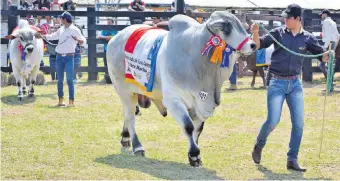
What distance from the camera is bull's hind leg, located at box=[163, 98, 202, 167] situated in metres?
7.26

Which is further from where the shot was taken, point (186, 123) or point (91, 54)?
point (91, 54)

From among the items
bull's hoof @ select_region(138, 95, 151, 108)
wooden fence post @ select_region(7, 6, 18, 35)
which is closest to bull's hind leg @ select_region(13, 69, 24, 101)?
wooden fence post @ select_region(7, 6, 18, 35)

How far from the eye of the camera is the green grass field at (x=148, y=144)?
7.25 metres

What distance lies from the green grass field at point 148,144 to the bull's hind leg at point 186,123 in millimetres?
Answer: 135

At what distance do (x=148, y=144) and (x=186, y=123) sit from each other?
75.4 inches

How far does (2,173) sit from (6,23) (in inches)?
465

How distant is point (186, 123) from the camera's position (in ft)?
23.8

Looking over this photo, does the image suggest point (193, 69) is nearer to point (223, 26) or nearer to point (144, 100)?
point (223, 26)

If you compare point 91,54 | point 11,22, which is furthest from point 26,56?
point 91,54

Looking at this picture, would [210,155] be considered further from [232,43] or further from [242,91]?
[242,91]

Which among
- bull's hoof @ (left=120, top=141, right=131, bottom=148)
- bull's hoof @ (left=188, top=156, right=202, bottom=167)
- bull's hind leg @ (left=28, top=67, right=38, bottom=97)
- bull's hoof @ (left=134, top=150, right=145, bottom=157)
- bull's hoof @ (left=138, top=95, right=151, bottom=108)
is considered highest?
bull's hoof @ (left=138, top=95, right=151, bottom=108)

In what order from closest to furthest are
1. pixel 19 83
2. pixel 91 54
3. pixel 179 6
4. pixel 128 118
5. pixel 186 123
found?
pixel 186 123, pixel 128 118, pixel 19 83, pixel 179 6, pixel 91 54

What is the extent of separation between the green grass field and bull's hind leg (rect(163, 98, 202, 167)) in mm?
135

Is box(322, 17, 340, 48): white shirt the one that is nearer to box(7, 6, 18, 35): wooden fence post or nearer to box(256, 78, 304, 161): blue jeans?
box(7, 6, 18, 35): wooden fence post
